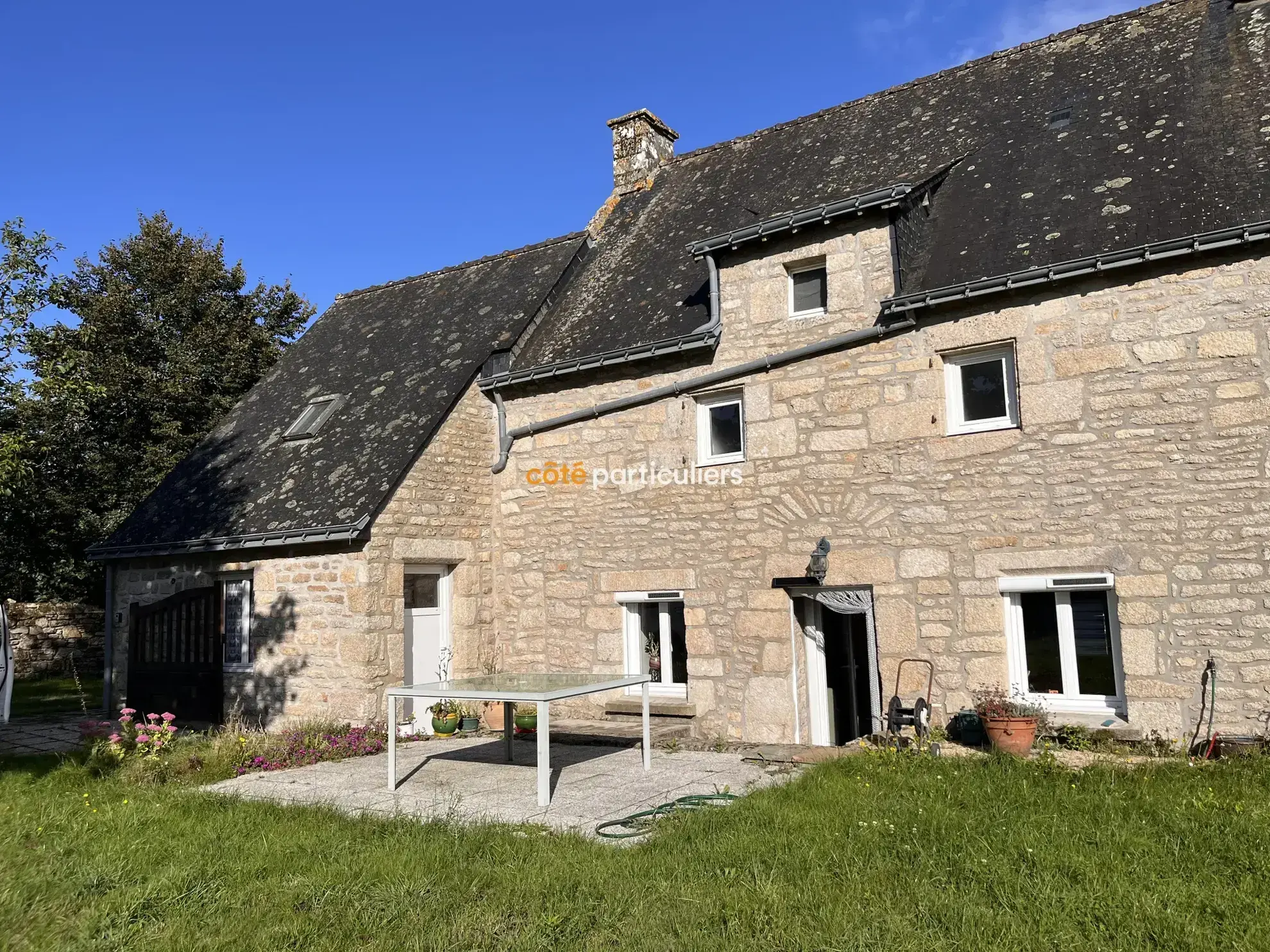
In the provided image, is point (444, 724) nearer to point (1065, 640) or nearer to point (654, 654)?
point (654, 654)

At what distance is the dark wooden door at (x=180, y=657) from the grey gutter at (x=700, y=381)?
434cm

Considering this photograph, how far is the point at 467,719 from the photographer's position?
11812mm

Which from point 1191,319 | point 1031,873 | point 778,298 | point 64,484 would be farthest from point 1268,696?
point 64,484

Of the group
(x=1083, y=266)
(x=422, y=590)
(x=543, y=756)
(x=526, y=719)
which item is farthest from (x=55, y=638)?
(x=1083, y=266)

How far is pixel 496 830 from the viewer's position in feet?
20.6

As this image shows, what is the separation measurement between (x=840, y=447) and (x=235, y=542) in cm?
760

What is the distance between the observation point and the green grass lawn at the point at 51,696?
14898 millimetres

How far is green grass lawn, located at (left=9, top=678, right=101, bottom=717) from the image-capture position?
14.9 m

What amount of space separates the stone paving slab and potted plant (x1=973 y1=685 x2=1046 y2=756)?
9.62 m

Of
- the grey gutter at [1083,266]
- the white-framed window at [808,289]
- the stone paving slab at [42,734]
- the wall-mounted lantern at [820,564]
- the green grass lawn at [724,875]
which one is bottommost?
the stone paving slab at [42,734]

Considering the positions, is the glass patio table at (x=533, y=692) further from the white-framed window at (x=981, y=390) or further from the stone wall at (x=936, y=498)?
the white-framed window at (x=981, y=390)

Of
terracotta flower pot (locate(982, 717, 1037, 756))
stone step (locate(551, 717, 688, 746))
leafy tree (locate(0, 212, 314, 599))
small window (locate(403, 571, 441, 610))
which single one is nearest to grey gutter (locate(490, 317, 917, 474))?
small window (locate(403, 571, 441, 610))

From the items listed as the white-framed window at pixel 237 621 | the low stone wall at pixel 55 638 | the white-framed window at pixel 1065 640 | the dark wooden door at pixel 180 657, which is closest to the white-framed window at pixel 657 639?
the white-framed window at pixel 1065 640

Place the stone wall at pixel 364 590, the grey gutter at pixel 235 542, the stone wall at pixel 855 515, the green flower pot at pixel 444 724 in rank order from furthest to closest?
the green flower pot at pixel 444 724
the stone wall at pixel 364 590
the grey gutter at pixel 235 542
the stone wall at pixel 855 515
